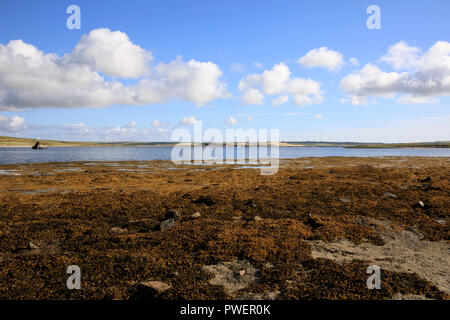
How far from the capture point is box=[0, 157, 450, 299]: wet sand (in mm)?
8055

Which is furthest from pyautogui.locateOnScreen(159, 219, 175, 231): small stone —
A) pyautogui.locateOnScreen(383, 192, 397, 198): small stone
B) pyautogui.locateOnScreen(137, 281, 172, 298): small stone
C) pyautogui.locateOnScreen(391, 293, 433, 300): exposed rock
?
pyautogui.locateOnScreen(383, 192, 397, 198): small stone

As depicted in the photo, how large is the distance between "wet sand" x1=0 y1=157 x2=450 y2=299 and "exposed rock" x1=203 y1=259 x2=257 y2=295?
0.12 feet

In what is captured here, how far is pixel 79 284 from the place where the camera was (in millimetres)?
8180

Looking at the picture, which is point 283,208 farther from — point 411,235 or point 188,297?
point 188,297

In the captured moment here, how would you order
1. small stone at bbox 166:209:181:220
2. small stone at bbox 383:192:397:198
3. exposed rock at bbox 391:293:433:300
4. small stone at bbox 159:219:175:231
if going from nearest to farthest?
exposed rock at bbox 391:293:433:300, small stone at bbox 159:219:175:231, small stone at bbox 166:209:181:220, small stone at bbox 383:192:397:198

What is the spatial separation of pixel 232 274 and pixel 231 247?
2130 mm

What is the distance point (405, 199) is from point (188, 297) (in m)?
19.4

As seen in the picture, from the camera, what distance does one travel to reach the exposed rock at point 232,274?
831 centimetres

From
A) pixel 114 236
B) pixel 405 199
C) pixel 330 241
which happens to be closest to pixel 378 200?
pixel 405 199

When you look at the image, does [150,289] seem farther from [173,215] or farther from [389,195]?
[389,195]

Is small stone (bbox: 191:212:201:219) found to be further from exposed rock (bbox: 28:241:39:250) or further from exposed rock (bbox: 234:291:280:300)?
exposed rock (bbox: 234:291:280:300)

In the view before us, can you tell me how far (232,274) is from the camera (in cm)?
907

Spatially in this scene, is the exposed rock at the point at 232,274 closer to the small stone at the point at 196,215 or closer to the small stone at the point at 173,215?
the small stone at the point at 196,215

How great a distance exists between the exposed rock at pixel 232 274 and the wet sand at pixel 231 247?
0.12 feet
